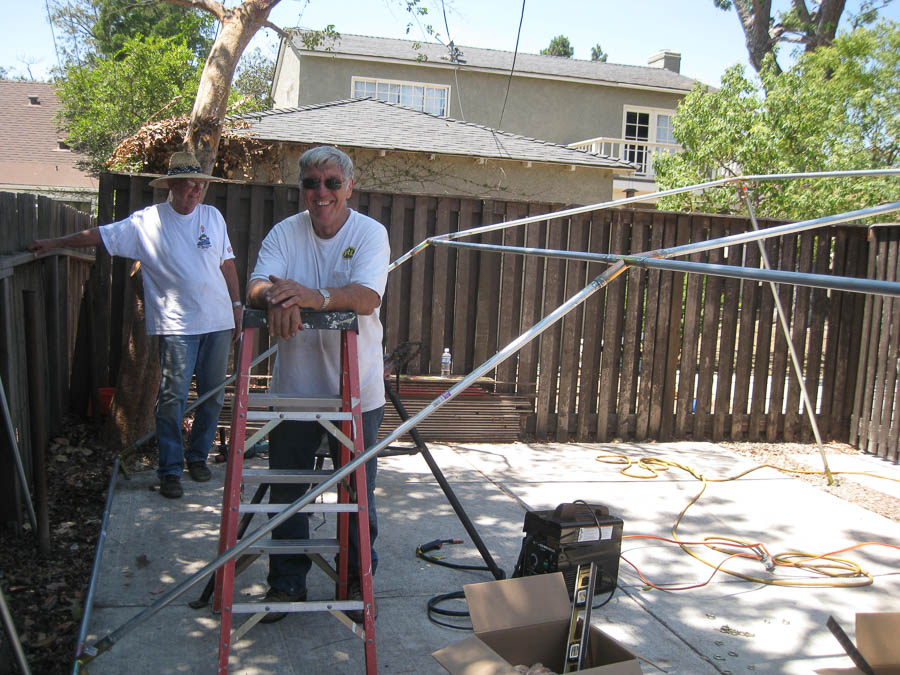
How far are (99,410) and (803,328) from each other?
6405mm

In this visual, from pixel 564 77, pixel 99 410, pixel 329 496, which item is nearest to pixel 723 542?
pixel 329 496

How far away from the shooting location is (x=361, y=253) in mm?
3232

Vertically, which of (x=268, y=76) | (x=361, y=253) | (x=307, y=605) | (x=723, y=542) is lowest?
(x=723, y=542)

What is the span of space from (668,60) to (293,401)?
30242 mm

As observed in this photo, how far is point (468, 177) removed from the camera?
13375 mm

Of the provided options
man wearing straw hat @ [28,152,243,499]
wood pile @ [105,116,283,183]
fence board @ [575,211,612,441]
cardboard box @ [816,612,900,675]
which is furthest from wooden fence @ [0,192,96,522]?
fence board @ [575,211,612,441]

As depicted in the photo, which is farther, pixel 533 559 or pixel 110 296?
pixel 110 296

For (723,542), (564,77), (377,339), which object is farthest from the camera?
(564,77)

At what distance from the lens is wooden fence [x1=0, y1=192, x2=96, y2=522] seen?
383cm

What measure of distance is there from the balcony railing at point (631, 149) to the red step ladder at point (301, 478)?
19.8 metres

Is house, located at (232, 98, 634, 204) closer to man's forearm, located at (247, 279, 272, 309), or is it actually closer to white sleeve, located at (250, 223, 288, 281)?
white sleeve, located at (250, 223, 288, 281)

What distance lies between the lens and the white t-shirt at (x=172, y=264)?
16.0 feet

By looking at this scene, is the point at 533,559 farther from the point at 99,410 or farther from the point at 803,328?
the point at 803,328

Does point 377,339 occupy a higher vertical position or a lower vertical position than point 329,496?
higher
